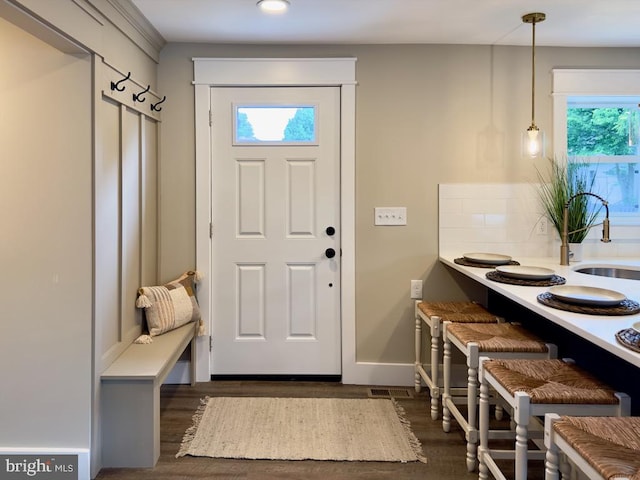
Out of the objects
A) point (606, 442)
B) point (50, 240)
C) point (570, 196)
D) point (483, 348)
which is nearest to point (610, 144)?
point (570, 196)

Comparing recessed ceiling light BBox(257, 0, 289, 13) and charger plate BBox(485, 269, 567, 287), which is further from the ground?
recessed ceiling light BBox(257, 0, 289, 13)

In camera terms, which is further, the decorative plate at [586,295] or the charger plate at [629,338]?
the decorative plate at [586,295]

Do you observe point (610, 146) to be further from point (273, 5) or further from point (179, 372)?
point (179, 372)

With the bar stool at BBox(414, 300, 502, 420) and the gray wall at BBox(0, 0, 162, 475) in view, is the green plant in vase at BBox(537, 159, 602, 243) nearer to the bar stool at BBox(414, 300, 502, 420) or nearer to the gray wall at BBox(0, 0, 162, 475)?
the bar stool at BBox(414, 300, 502, 420)

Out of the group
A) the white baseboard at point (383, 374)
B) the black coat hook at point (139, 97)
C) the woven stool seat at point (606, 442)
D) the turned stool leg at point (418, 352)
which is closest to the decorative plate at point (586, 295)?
the woven stool seat at point (606, 442)

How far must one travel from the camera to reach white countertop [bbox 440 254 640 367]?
1430mm

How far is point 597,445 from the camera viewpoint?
4.19ft

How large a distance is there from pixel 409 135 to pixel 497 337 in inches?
58.5

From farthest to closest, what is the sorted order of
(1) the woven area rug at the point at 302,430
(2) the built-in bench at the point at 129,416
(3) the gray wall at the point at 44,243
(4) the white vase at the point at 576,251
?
(4) the white vase at the point at 576,251 < (1) the woven area rug at the point at 302,430 < (2) the built-in bench at the point at 129,416 < (3) the gray wall at the point at 44,243

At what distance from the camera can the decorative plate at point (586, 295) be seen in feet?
5.67

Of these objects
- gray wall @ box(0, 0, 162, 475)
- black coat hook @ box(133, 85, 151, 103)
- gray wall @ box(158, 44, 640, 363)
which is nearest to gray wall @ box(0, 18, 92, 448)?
Answer: gray wall @ box(0, 0, 162, 475)

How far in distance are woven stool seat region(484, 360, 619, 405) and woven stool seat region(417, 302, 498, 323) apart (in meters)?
0.74

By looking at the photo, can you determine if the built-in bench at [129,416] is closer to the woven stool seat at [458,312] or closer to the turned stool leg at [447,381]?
the turned stool leg at [447,381]

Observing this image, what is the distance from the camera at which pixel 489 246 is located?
10.4ft
